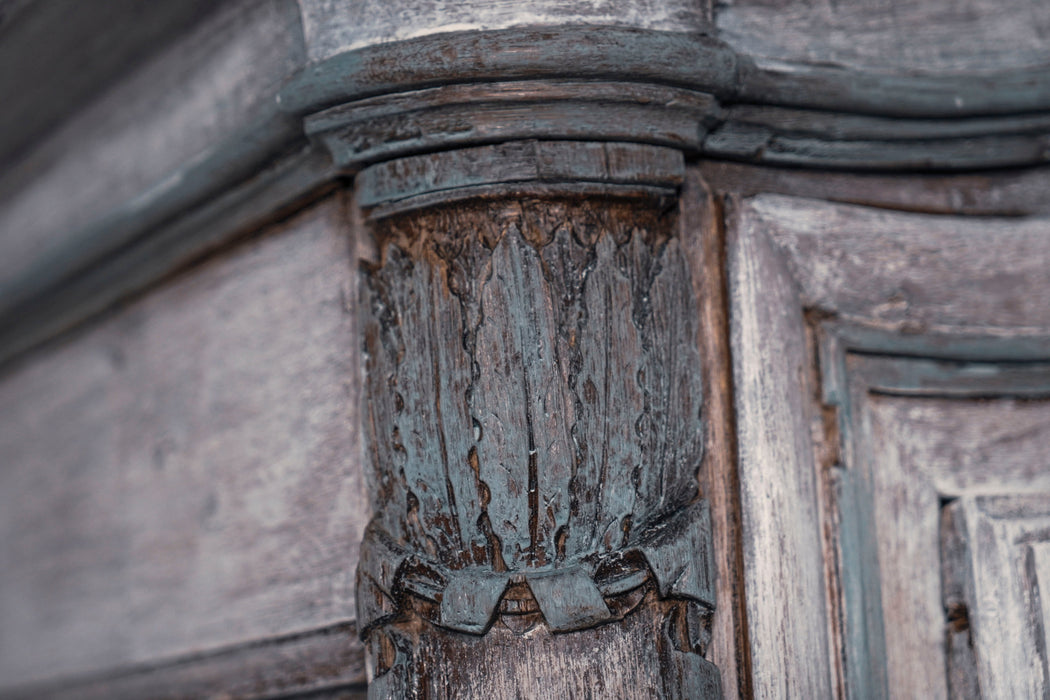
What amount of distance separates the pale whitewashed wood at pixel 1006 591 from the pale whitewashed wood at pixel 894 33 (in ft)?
1.33

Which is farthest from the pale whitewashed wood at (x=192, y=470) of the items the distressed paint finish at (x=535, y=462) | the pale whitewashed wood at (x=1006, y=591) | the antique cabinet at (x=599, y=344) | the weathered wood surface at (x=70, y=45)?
the pale whitewashed wood at (x=1006, y=591)

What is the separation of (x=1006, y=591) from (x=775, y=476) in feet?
0.78

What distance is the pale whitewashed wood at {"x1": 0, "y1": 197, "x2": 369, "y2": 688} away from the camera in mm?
789

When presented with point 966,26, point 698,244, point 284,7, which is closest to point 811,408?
point 698,244

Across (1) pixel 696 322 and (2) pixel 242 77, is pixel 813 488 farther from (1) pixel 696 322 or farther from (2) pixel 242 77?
(2) pixel 242 77

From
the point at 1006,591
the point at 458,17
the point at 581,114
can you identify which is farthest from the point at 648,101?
the point at 1006,591

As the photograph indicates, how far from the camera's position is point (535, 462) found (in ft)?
2.10

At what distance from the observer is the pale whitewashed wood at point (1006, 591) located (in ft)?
2.38

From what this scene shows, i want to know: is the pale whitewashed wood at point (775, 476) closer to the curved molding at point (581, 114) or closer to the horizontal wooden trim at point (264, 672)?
the curved molding at point (581, 114)

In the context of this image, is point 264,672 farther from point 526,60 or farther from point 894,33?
point 894,33

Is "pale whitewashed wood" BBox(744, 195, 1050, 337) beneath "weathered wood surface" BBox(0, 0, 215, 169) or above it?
beneath

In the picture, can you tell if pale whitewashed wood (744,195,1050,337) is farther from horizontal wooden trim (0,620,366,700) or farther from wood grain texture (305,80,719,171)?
horizontal wooden trim (0,620,366,700)

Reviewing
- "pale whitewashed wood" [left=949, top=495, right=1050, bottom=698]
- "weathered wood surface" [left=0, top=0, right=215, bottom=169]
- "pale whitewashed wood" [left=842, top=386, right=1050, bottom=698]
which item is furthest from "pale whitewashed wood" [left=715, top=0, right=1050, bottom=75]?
"weathered wood surface" [left=0, top=0, right=215, bottom=169]

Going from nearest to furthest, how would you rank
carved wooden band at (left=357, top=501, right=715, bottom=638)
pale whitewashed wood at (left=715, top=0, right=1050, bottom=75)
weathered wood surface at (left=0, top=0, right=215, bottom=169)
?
carved wooden band at (left=357, top=501, right=715, bottom=638)
pale whitewashed wood at (left=715, top=0, right=1050, bottom=75)
weathered wood surface at (left=0, top=0, right=215, bottom=169)
